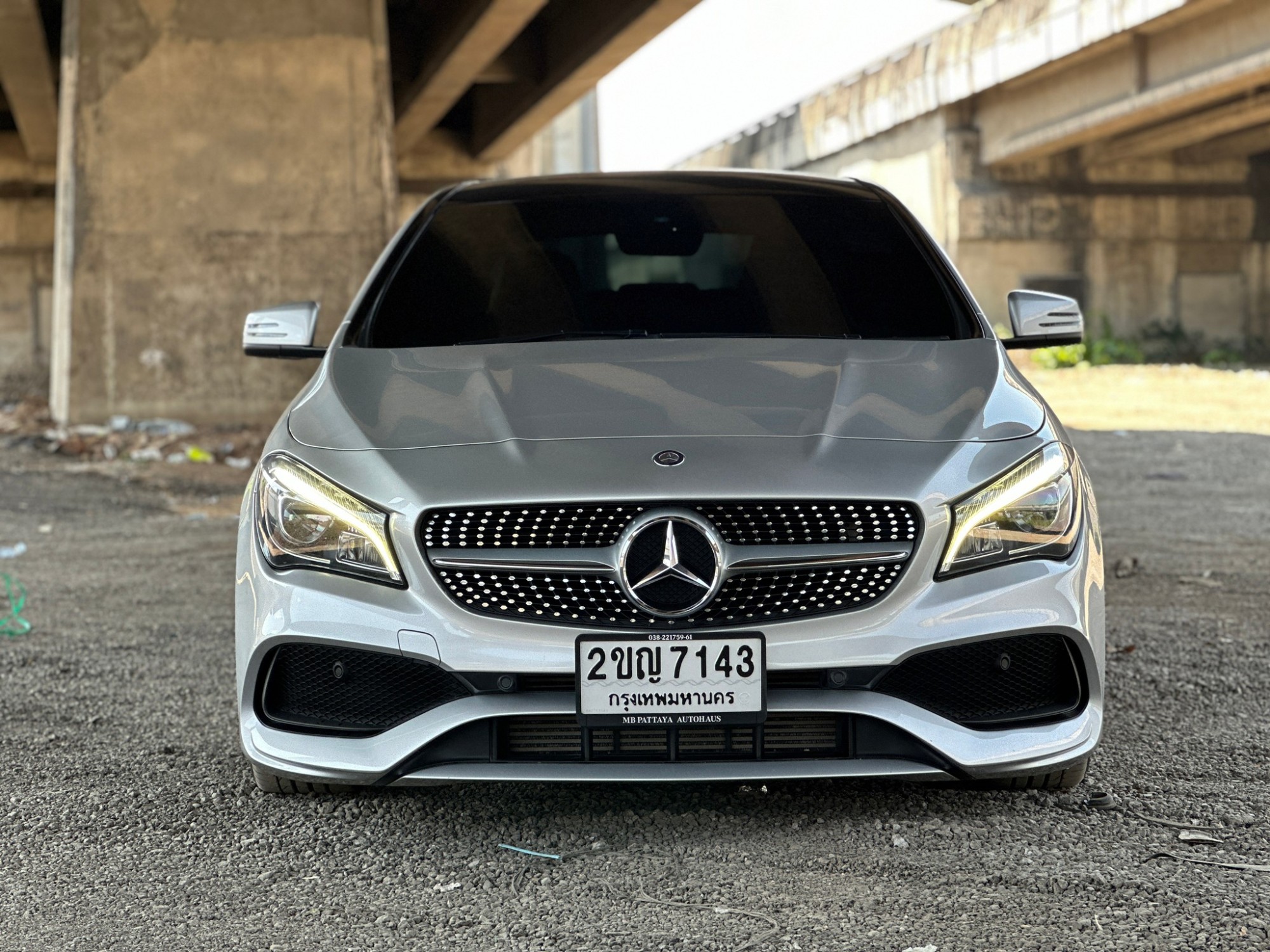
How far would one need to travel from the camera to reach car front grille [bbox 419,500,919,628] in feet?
8.81

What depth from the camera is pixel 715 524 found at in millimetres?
2699

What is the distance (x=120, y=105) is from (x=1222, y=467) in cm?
920

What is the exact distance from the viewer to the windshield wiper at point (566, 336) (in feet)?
12.1

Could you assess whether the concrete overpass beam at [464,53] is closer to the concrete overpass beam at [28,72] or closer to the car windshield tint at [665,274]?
the concrete overpass beam at [28,72]

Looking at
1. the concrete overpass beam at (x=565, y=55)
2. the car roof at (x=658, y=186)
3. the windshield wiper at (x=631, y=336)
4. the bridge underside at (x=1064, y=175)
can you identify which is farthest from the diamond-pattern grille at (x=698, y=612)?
the bridge underside at (x=1064, y=175)

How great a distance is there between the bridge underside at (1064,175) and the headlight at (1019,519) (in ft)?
71.6

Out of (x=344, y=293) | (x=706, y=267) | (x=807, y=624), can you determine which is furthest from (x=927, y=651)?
(x=344, y=293)

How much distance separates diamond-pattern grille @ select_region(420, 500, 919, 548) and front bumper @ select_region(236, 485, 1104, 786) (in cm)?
9

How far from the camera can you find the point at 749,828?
2934 mm

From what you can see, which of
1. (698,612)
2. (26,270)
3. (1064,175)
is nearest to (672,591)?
(698,612)

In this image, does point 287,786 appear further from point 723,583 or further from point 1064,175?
point 1064,175

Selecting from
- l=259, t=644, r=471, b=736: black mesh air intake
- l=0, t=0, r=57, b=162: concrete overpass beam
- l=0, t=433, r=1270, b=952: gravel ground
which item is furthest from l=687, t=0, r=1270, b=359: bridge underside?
l=259, t=644, r=471, b=736: black mesh air intake

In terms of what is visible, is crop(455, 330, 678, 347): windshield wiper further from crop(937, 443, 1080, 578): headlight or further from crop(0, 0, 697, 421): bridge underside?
crop(0, 0, 697, 421): bridge underside

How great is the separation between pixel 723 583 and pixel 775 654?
159 mm
